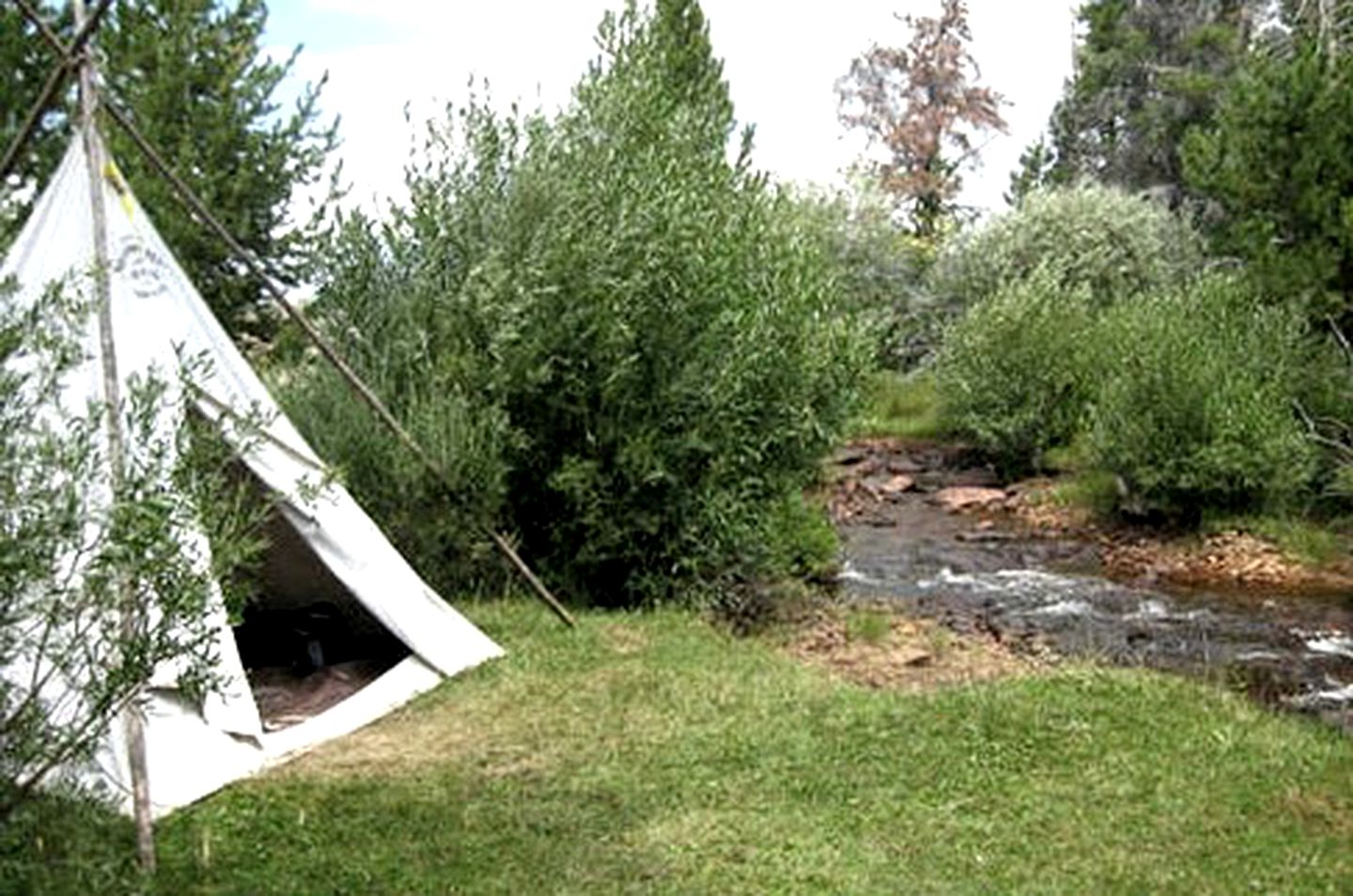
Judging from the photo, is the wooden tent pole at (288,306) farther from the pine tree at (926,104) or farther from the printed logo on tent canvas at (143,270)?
the pine tree at (926,104)

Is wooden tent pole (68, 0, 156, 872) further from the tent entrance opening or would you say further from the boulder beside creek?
the boulder beside creek

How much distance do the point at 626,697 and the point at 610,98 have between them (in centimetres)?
565

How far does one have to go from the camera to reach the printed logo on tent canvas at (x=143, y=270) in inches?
258

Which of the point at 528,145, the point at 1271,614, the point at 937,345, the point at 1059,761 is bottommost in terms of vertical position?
the point at 1271,614

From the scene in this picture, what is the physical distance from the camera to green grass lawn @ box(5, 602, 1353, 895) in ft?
17.9

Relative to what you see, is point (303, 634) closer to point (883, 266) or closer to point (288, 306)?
point (288, 306)

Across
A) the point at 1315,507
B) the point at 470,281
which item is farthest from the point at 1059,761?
the point at 1315,507

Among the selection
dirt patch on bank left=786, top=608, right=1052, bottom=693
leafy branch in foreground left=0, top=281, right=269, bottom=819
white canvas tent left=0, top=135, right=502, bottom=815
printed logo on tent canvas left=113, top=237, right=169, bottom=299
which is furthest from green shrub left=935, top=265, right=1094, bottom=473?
leafy branch in foreground left=0, top=281, right=269, bottom=819

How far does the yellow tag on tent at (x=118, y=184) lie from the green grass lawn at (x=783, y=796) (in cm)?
277

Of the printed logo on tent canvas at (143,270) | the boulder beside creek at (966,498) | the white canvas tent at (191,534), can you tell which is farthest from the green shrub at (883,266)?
the printed logo on tent canvas at (143,270)

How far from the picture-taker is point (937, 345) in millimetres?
27891

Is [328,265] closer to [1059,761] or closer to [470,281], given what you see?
[470,281]

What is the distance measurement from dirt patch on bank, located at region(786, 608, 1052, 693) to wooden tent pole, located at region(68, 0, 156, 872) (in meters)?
4.63

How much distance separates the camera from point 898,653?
33.3ft
